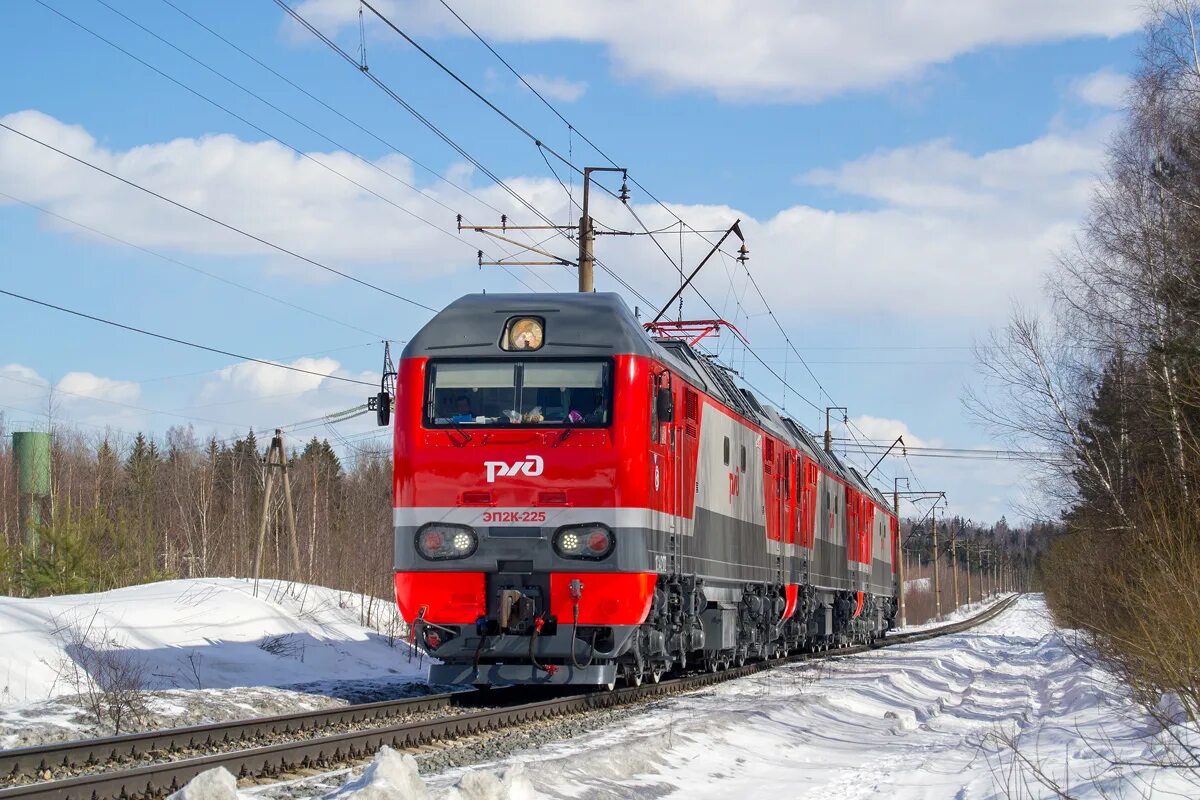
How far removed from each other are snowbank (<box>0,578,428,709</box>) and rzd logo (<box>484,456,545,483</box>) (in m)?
4.75

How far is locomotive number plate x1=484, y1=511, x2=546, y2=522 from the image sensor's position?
13.3m

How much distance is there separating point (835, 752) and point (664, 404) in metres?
4.03

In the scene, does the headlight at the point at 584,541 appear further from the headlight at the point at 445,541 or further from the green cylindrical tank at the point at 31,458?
the green cylindrical tank at the point at 31,458

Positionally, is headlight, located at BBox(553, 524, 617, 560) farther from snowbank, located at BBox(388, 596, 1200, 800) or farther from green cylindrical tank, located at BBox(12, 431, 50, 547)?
green cylindrical tank, located at BBox(12, 431, 50, 547)

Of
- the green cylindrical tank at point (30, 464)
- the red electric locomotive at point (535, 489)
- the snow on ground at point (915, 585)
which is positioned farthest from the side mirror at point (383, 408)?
the snow on ground at point (915, 585)

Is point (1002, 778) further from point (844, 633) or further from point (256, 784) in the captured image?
point (844, 633)

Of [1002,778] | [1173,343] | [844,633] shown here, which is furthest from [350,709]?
[844,633]

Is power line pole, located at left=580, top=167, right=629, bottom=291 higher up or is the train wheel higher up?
power line pole, located at left=580, top=167, right=629, bottom=291

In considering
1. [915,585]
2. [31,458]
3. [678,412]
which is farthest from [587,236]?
[915,585]

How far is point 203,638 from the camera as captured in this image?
63.0 feet

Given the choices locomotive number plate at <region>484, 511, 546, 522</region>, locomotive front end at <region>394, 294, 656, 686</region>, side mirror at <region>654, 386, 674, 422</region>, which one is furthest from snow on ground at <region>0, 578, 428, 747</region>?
side mirror at <region>654, 386, 674, 422</region>

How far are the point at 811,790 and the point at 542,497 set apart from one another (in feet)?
15.1

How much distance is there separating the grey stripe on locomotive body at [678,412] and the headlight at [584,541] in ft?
0.30

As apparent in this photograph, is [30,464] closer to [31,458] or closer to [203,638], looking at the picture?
[31,458]
